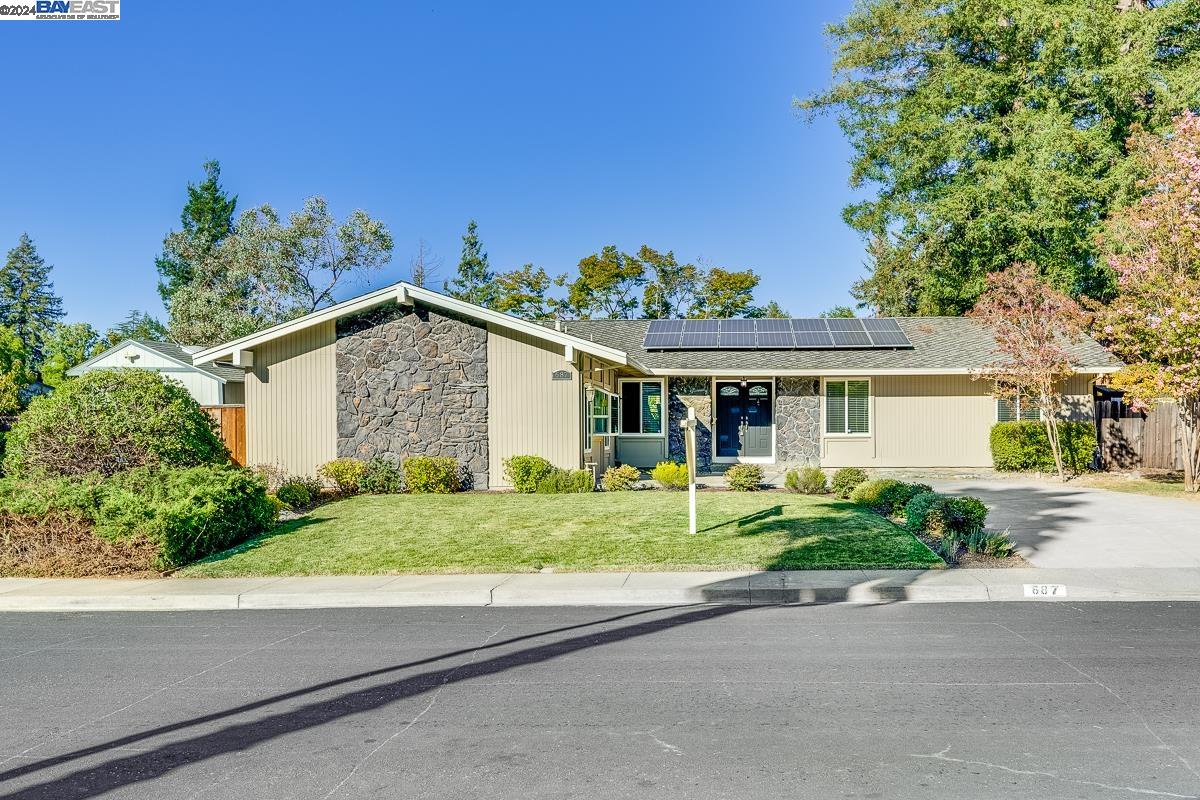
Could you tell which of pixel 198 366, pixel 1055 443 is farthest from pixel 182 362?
pixel 1055 443

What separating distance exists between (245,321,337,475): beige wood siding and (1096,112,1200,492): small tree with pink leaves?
56.4 ft

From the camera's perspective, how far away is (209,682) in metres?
6.43

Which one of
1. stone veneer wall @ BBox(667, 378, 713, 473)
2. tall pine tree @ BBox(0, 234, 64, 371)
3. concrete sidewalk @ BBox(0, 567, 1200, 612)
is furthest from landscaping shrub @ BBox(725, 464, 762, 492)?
tall pine tree @ BBox(0, 234, 64, 371)

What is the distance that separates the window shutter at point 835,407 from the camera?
896 inches

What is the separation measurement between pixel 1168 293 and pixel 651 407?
12.2 metres

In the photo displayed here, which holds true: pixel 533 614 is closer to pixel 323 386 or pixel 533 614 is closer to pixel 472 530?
pixel 472 530

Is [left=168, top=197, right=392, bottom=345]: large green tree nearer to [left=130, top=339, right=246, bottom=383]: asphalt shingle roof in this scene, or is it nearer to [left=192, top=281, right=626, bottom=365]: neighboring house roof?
[left=130, top=339, right=246, bottom=383]: asphalt shingle roof

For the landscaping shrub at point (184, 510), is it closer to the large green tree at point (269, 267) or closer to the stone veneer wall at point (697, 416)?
the stone veneer wall at point (697, 416)

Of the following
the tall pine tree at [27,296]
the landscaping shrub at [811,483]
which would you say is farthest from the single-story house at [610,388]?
the tall pine tree at [27,296]

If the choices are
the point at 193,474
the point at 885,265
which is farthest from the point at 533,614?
the point at 885,265

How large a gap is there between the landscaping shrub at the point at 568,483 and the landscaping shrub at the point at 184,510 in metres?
5.63

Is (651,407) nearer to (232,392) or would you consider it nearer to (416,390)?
(416,390)

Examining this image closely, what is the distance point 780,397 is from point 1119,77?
1338 centimetres

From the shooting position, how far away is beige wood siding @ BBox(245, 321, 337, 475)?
18.4 meters
